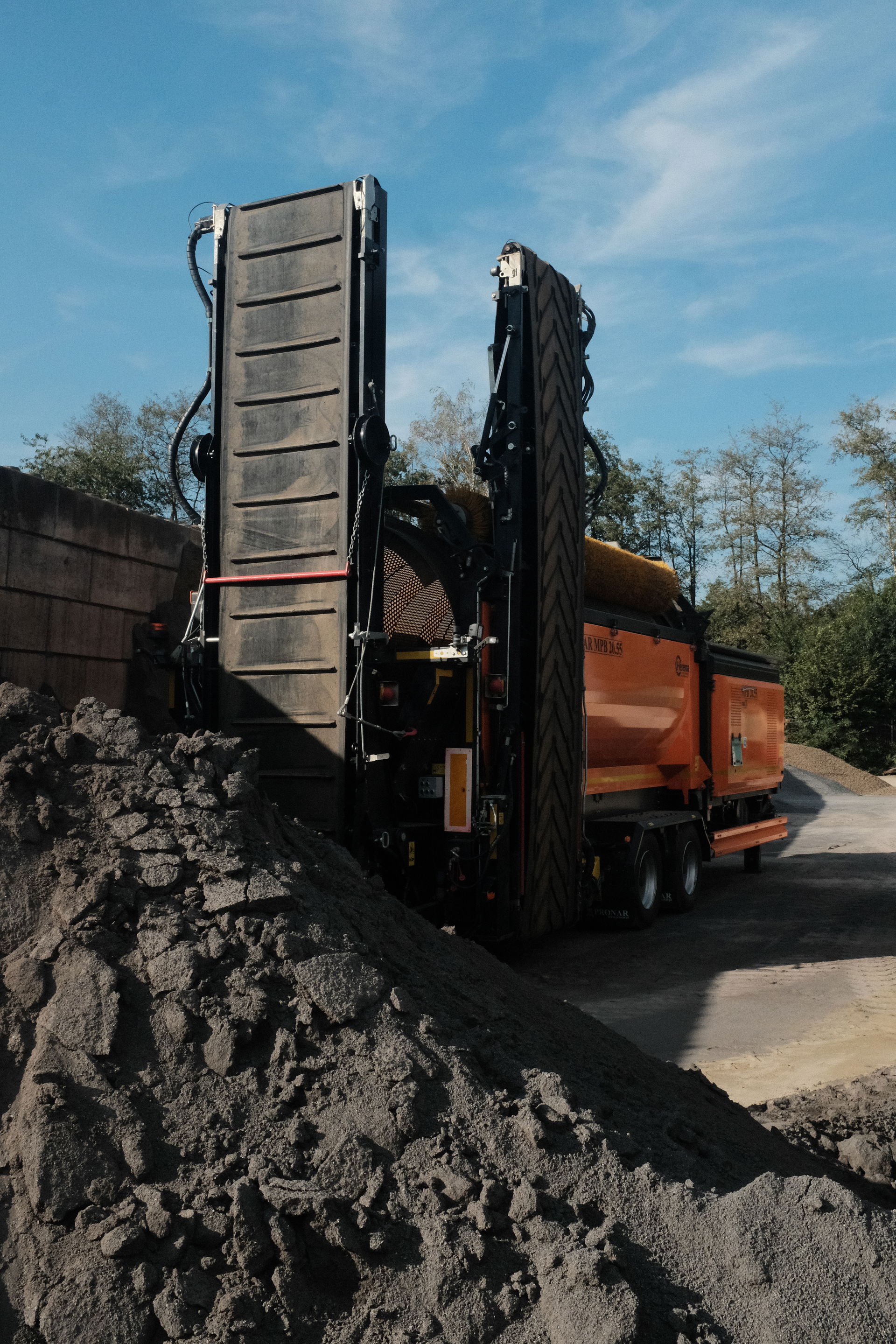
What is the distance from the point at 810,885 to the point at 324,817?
8.47m

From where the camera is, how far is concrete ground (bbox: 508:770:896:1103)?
248 inches

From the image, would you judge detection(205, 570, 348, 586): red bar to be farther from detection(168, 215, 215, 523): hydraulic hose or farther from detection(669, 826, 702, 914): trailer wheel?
detection(669, 826, 702, 914): trailer wheel

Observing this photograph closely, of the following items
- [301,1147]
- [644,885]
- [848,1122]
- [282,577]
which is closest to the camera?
[301,1147]

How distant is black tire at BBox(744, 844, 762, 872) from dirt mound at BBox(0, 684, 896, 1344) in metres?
11.1

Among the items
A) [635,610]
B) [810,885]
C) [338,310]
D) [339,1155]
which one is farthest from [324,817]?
[810,885]

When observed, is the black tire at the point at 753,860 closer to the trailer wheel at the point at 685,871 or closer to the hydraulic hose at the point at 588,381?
the trailer wheel at the point at 685,871

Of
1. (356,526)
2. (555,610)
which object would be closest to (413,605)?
(555,610)

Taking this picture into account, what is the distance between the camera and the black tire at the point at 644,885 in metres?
9.92

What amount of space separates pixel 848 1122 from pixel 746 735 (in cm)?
961

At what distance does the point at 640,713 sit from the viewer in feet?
34.9

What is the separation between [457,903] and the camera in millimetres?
8039

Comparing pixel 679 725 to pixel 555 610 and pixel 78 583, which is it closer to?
pixel 555 610

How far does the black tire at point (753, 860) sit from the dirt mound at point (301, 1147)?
11.1 meters

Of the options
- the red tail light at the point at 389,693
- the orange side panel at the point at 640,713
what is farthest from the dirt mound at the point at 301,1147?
the orange side panel at the point at 640,713
